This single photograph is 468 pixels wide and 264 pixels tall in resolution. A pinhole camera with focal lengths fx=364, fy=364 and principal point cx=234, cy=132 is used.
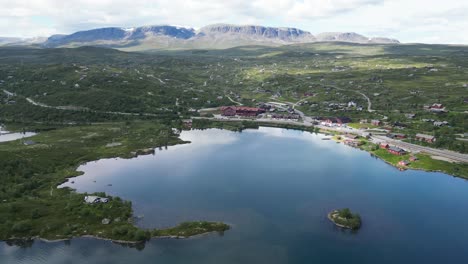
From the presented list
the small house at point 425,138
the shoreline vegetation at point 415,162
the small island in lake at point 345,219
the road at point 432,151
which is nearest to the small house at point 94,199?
the small island in lake at point 345,219

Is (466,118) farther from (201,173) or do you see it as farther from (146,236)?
(146,236)

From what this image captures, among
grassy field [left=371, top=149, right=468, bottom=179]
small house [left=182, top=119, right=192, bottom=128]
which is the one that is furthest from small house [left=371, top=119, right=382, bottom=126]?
small house [left=182, top=119, right=192, bottom=128]

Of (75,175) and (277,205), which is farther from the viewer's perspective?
(75,175)

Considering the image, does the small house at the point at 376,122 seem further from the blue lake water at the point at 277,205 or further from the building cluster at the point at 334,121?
the blue lake water at the point at 277,205

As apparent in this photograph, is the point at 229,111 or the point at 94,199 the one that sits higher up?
the point at 229,111

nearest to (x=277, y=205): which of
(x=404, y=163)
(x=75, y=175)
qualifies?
(x=404, y=163)

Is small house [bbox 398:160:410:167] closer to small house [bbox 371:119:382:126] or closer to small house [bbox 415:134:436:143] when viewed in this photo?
small house [bbox 415:134:436:143]

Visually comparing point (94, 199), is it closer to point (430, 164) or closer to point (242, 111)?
point (430, 164)
